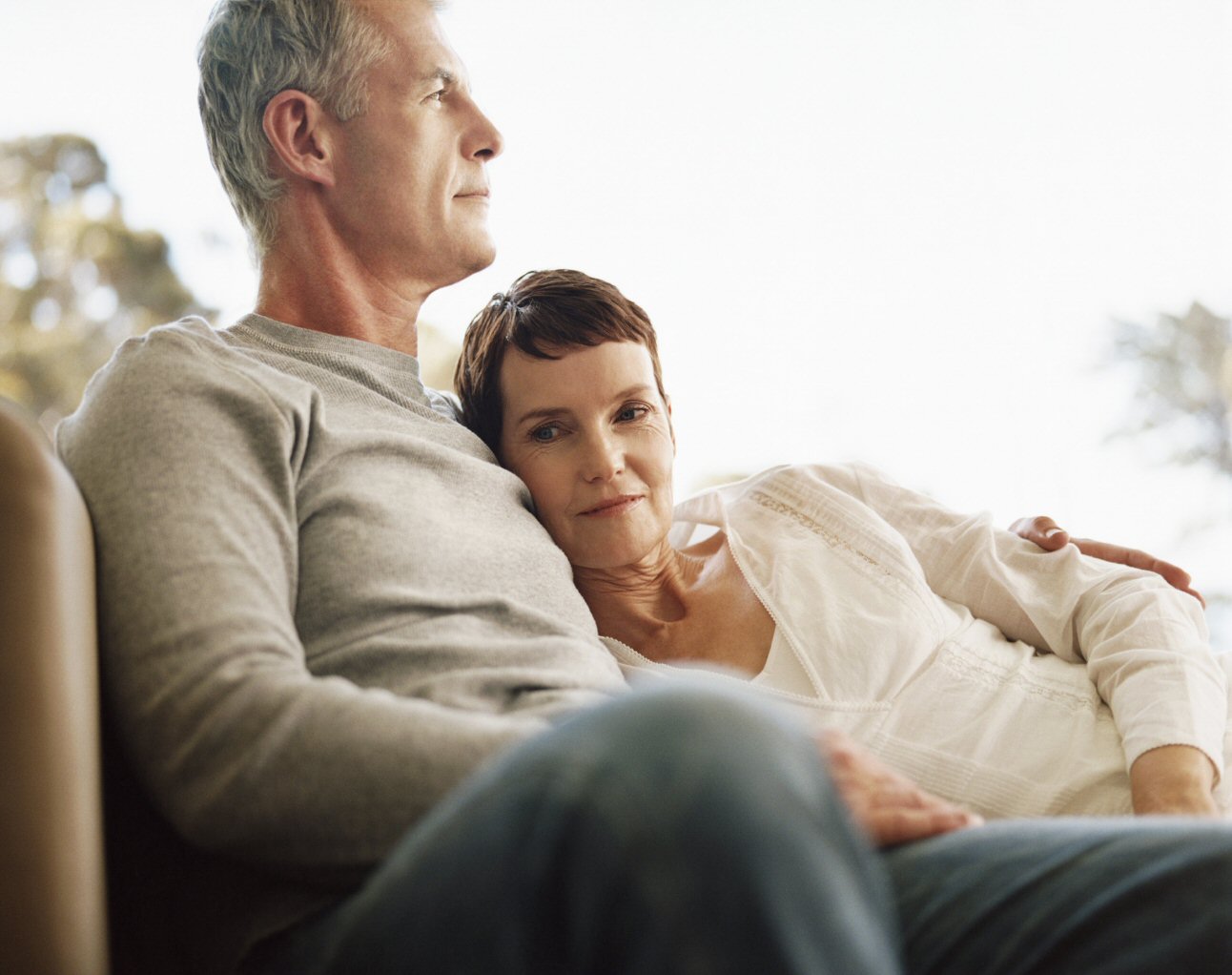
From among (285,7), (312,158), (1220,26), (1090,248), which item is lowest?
(1090,248)

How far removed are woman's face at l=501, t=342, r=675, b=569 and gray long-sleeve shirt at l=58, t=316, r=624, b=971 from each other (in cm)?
5

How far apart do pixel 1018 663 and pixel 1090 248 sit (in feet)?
20.3

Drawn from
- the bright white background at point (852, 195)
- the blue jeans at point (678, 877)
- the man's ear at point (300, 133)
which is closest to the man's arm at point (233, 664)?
the blue jeans at point (678, 877)

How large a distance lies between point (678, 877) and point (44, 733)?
19.5 inches

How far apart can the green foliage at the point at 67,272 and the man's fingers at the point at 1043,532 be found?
6.14 m

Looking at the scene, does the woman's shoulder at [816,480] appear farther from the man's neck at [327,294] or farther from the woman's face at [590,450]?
the man's neck at [327,294]

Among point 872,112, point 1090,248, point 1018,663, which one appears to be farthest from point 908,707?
point 872,112

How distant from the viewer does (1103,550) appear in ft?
5.18

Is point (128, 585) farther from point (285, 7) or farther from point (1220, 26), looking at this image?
point (1220, 26)

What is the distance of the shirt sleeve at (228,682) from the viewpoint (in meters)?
0.81

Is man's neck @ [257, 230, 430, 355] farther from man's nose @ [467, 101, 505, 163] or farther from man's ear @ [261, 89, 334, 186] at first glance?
man's nose @ [467, 101, 505, 163]

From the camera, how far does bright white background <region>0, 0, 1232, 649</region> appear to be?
670 centimetres

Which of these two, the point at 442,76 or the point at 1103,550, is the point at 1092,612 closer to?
the point at 1103,550

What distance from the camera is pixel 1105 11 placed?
695 centimetres
